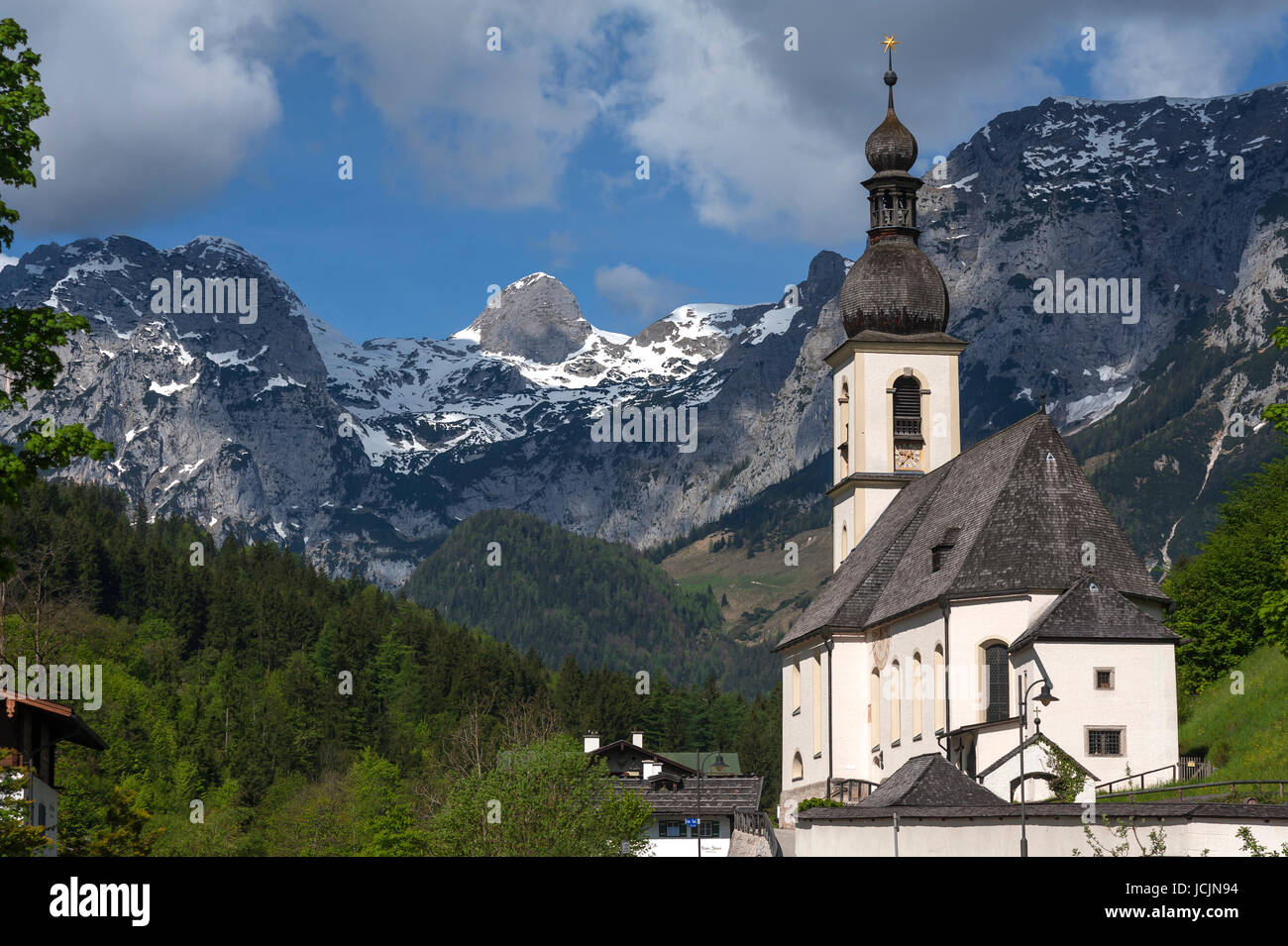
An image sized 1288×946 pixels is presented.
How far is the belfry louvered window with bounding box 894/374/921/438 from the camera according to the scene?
75562 mm

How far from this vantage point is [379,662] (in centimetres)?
15475

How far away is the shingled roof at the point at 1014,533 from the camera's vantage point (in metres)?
52.4

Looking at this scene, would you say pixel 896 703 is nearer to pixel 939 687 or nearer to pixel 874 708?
pixel 874 708

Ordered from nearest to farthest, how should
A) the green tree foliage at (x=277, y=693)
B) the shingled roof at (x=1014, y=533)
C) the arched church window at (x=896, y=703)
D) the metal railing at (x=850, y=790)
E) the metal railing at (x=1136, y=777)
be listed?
the metal railing at (x=1136, y=777) → the shingled roof at (x=1014, y=533) → the arched church window at (x=896, y=703) → the metal railing at (x=850, y=790) → the green tree foliage at (x=277, y=693)

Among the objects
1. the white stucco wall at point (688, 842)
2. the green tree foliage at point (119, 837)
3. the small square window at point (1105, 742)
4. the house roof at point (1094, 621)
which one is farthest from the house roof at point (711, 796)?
the small square window at point (1105, 742)

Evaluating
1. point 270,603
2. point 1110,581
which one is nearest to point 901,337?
point 1110,581

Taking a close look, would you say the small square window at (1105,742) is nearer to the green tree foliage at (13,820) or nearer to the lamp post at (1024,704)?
the lamp post at (1024,704)

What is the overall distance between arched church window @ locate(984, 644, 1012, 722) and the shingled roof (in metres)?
1.78

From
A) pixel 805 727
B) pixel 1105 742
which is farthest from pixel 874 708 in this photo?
pixel 1105 742

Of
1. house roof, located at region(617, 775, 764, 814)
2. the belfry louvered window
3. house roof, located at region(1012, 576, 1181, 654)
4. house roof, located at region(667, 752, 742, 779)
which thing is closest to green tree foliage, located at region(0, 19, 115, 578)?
A: house roof, located at region(1012, 576, 1181, 654)

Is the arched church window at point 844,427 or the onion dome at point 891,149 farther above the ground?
the onion dome at point 891,149

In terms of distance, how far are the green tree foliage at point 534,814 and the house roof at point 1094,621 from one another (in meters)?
15.4
